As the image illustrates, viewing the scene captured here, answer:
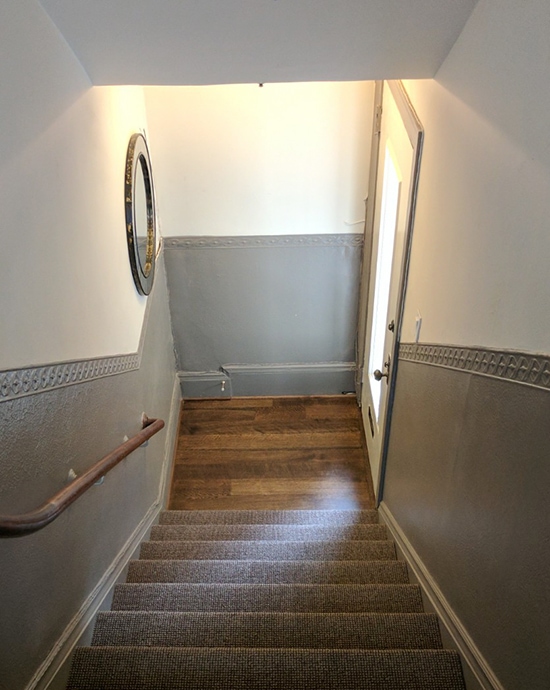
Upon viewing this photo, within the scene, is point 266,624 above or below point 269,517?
above

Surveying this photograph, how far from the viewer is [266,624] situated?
1448 millimetres

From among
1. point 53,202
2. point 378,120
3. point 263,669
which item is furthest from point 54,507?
point 378,120

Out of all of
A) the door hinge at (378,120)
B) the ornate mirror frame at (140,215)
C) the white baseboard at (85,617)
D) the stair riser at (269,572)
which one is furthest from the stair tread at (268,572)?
the door hinge at (378,120)

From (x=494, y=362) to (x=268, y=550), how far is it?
139 cm

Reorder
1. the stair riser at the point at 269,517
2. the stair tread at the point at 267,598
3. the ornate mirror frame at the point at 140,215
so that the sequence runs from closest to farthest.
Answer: the stair tread at the point at 267,598 < the ornate mirror frame at the point at 140,215 < the stair riser at the point at 269,517

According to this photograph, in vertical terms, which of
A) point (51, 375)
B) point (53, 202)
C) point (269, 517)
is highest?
point (53, 202)

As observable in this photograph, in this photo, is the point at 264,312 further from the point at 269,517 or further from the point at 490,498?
the point at 490,498

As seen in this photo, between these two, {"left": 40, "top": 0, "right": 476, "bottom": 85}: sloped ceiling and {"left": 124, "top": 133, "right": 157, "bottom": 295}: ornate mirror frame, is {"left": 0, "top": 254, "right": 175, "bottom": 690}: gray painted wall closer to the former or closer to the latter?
{"left": 124, "top": 133, "right": 157, "bottom": 295}: ornate mirror frame

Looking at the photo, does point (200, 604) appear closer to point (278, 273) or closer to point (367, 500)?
point (367, 500)

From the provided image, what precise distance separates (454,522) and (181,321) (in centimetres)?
261

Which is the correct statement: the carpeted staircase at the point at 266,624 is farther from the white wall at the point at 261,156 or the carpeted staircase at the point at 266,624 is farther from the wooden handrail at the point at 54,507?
the white wall at the point at 261,156

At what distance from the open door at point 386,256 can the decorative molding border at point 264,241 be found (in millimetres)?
156

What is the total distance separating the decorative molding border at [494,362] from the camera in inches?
37.0

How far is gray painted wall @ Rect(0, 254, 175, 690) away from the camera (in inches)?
42.4
